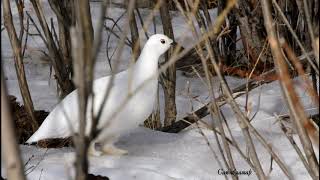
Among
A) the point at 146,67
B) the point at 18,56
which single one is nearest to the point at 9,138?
the point at 146,67

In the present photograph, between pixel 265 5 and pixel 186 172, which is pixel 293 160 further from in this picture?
pixel 265 5

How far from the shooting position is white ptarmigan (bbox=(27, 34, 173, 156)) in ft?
9.93

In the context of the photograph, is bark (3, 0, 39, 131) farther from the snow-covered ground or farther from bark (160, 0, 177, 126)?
bark (160, 0, 177, 126)

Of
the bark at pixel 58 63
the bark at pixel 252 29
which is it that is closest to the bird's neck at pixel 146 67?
the bark at pixel 58 63

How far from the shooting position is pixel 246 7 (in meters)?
4.79

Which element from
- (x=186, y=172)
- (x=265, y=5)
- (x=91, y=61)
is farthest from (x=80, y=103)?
(x=186, y=172)

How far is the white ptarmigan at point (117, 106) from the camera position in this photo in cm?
303

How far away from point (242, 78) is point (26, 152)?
92.0 inches

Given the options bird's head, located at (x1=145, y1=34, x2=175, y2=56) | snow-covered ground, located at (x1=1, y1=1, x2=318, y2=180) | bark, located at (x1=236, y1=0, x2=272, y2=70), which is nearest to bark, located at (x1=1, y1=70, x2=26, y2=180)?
snow-covered ground, located at (x1=1, y1=1, x2=318, y2=180)

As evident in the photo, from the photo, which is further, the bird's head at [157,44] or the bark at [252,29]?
the bark at [252,29]

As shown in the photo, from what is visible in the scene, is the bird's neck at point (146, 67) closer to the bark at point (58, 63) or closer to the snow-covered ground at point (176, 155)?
the snow-covered ground at point (176, 155)

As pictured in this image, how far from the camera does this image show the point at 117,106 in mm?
3057

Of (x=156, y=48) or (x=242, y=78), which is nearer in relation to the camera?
(x=156, y=48)

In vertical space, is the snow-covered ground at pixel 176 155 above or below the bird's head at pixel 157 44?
below
